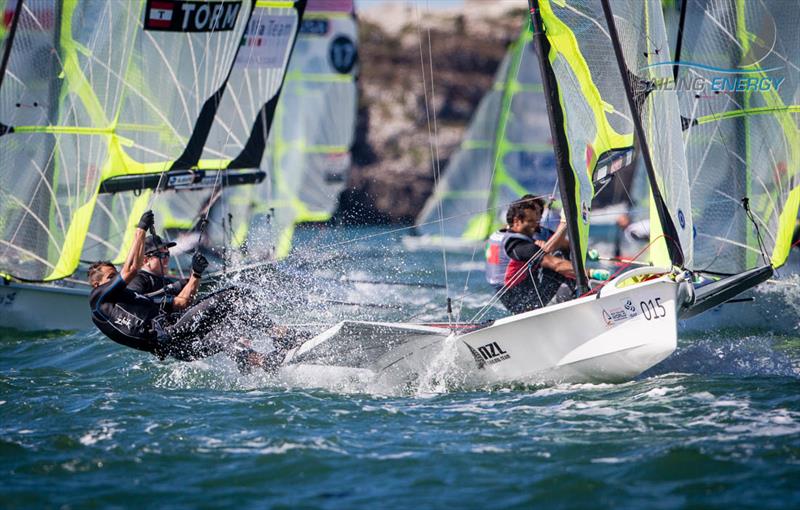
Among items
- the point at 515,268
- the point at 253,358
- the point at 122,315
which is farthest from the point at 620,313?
the point at 122,315

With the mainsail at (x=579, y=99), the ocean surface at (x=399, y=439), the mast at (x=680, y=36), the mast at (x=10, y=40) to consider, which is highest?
the mast at (x=10, y=40)

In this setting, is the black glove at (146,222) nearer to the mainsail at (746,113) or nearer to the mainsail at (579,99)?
the mainsail at (579,99)

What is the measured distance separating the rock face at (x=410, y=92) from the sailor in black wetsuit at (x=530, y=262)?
81.3 feet

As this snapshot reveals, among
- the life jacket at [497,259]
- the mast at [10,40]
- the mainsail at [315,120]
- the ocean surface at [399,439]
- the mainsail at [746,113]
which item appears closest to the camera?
the ocean surface at [399,439]

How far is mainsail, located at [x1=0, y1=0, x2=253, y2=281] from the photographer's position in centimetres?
990

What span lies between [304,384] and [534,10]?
276 centimetres

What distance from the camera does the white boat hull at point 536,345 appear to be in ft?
20.6

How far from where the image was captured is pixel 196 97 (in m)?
10.6

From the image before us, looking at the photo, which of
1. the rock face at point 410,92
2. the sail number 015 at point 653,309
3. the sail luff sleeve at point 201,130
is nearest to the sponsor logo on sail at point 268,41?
the sail luff sleeve at point 201,130

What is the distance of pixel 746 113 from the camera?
8.84 meters

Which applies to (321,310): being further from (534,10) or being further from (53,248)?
(534,10)

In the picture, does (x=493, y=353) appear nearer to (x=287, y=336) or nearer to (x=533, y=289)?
(x=533, y=289)

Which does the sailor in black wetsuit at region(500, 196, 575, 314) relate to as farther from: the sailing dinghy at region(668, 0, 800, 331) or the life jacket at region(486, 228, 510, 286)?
the sailing dinghy at region(668, 0, 800, 331)

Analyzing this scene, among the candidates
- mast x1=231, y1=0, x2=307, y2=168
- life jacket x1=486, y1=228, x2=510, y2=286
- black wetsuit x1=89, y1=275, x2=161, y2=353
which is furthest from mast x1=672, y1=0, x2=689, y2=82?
black wetsuit x1=89, y1=275, x2=161, y2=353
